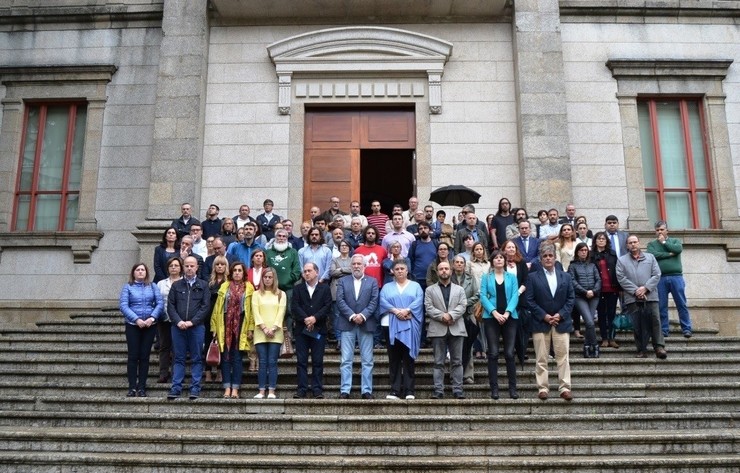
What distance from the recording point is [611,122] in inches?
589

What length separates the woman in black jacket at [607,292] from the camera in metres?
10.8

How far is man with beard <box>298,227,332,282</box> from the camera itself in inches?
418

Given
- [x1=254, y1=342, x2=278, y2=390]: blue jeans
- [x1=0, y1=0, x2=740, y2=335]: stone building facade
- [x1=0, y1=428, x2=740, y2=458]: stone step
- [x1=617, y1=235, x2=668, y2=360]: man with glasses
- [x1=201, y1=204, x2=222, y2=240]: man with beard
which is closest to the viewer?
[x1=0, y1=428, x2=740, y2=458]: stone step

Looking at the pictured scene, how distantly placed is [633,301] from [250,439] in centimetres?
586

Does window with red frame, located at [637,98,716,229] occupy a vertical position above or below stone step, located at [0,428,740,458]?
above

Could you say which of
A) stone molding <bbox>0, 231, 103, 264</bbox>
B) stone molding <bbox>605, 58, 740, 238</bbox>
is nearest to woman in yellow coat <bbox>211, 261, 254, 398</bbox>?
stone molding <bbox>0, 231, 103, 264</bbox>

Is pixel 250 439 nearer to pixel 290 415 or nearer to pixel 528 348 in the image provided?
pixel 290 415

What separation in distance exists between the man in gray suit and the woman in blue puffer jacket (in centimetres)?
361

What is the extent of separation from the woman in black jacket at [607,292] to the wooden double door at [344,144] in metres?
5.42

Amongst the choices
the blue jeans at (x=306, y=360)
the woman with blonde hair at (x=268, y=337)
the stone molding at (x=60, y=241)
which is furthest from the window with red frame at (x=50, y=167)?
the blue jeans at (x=306, y=360)

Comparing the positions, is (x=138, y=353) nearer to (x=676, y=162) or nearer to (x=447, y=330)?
(x=447, y=330)

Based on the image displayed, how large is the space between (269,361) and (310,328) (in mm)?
682

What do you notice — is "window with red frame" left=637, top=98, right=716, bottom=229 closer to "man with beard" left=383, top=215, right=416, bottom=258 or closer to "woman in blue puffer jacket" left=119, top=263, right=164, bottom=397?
"man with beard" left=383, top=215, right=416, bottom=258

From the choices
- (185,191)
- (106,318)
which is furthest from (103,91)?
(106,318)
